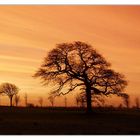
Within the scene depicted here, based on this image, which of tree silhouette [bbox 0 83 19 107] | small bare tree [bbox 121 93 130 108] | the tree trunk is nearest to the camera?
small bare tree [bbox 121 93 130 108]

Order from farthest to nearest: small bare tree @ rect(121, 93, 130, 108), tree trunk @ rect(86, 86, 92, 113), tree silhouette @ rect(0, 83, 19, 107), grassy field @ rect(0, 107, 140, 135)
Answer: tree trunk @ rect(86, 86, 92, 113) < tree silhouette @ rect(0, 83, 19, 107) < small bare tree @ rect(121, 93, 130, 108) < grassy field @ rect(0, 107, 140, 135)

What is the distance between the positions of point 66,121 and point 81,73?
2.00 meters

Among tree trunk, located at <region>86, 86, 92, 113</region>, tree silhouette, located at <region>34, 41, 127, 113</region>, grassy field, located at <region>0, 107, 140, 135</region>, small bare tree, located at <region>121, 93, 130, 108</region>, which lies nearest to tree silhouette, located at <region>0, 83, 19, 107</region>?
grassy field, located at <region>0, 107, 140, 135</region>

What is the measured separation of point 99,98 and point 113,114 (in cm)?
100

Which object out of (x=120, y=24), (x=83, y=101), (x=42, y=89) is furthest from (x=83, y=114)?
(x=120, y=24)

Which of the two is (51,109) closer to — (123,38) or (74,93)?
(74,93)

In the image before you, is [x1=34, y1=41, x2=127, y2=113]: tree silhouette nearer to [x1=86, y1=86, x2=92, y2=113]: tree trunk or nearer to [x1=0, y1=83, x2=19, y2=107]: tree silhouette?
[x1=86, y1=86, x2=92, y2=113]: tree trunk

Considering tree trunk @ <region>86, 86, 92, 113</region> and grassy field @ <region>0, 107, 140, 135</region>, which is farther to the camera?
tree trunk @ <region>86, 86, 92, 113</region>

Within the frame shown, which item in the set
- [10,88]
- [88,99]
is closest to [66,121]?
[88,99]

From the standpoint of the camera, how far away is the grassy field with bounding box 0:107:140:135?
47.0 ft

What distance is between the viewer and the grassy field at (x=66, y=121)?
14336 millimetres

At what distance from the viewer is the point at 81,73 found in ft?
57.4

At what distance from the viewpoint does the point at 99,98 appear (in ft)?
54.4

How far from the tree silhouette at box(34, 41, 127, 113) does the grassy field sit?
1.77 feet
